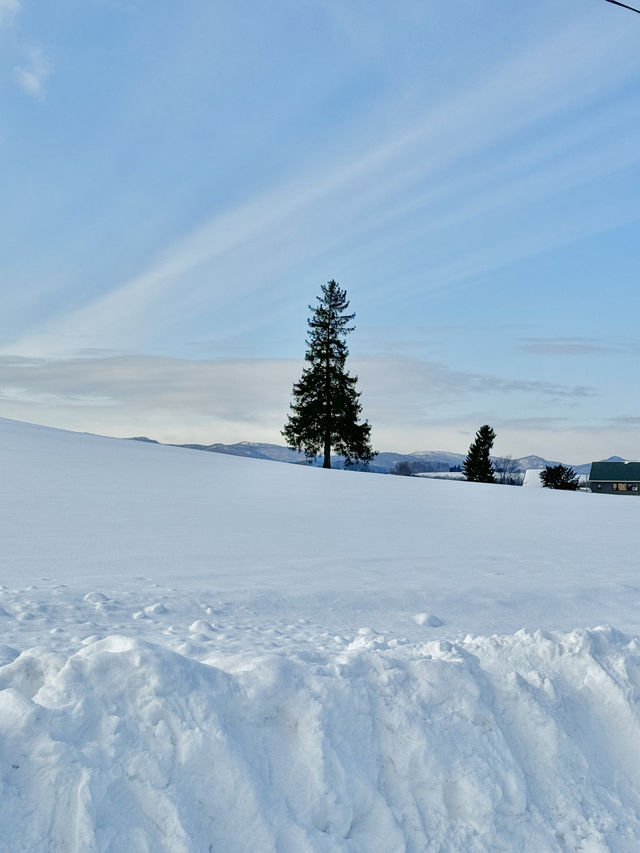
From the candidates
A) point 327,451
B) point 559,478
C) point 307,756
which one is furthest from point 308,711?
point 559,478

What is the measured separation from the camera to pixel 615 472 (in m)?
62.5

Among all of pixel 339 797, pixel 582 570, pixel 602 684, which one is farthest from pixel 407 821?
pixel 582 570

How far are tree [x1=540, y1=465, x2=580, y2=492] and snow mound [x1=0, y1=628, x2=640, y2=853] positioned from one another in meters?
60.0

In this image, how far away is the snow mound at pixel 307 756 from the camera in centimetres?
313

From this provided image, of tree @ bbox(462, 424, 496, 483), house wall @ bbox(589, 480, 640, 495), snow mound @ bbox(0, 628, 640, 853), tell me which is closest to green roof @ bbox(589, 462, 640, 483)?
house wall @ bbox(589, 480, 640, 495)

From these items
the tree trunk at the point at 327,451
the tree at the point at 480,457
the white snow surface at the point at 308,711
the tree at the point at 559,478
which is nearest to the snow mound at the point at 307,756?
the white snow surface at the point at 308,711

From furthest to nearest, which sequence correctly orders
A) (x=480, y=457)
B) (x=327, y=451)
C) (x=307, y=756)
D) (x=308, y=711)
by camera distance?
(x=480, y=457), (x=327, y=451), (x=308, y=711), (x=307, y=756)

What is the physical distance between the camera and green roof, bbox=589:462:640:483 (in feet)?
201

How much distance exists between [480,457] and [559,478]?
9.93 m

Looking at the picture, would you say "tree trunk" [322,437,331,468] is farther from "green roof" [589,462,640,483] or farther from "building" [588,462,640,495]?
"green roof" [589,462,640,483]

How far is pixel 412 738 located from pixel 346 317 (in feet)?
122

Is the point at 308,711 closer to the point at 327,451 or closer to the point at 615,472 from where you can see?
the point at 327,451

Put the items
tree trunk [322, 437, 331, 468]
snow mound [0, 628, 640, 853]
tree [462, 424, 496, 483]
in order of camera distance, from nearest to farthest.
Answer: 1. snow mound [0, 628, 640, 853]
2. tree trunk [322, 437, 331, 468]
3. tree [462, 424, 496, 483]

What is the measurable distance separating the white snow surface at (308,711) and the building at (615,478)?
5874cm
